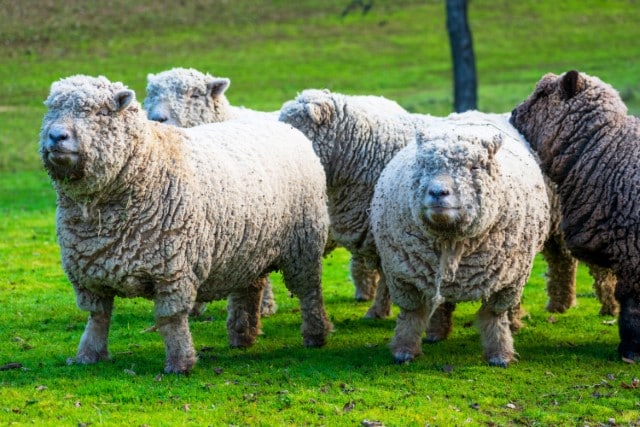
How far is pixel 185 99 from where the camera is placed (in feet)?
39.9

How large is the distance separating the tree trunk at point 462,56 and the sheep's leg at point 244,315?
15.8m

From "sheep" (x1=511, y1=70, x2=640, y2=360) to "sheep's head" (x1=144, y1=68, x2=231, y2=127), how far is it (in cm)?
360

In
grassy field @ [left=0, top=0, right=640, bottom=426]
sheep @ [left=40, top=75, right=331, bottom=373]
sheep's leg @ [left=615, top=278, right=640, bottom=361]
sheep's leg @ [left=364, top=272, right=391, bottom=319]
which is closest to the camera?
grassy field @ [left=0, top=0, right=640, bottom=426]

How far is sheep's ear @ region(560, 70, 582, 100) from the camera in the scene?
34.8ft

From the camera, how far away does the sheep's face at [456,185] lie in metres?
8.48

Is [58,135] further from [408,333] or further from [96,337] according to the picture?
[408,333]

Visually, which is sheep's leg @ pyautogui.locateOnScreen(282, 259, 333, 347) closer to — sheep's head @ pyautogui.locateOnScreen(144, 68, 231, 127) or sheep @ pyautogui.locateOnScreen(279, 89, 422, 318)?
sheep @ pyautogui.locateOnScreen(279, 89, 422, 318)

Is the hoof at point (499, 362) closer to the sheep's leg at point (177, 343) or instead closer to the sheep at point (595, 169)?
the sheep at point (595, 169)

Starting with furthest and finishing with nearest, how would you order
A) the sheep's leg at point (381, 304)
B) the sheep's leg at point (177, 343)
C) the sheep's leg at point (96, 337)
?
the sheep's leg at point (381, 304) < the sheep's leg at point (96, 337) < the sheep's leg at point (177, 343)

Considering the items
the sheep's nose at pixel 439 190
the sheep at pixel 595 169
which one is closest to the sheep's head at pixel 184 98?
the sheep at pixel 595 169

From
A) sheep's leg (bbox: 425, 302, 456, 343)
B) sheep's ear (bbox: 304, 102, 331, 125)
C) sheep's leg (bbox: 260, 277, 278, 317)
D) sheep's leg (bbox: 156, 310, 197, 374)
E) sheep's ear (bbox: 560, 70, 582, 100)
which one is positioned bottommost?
sheep's leg (bbox: 260, 277, 278, 317)

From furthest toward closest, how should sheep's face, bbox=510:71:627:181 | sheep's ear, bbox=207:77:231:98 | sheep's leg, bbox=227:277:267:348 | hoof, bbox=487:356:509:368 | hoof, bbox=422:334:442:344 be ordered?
sheep's ear, bbox=207:77:231:98, hoof, bbox=422:334:442:344, sheep's face, bbox=510:71:627:181, sheep's leg, bbox=227:277:267:348, hoof, bbox=487:356:509:368

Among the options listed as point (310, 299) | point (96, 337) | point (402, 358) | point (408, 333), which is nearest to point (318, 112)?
point (310, 299)

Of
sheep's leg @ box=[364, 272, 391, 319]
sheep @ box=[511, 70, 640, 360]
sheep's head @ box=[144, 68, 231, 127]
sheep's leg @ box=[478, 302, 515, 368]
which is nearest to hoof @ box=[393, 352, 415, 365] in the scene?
sheep's leg @ box=[478, 302, 515, 368]
